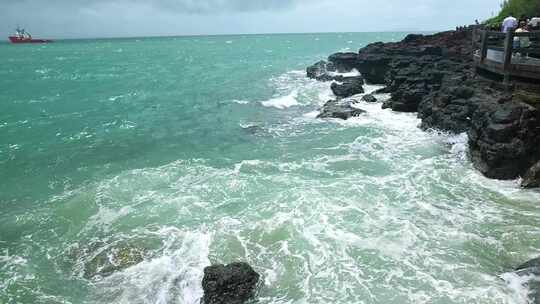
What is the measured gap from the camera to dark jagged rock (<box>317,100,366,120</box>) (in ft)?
79.5

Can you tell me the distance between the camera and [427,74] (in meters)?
26.7

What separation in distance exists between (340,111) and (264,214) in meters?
13.6

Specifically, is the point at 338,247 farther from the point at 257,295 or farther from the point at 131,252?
the point at 131,252

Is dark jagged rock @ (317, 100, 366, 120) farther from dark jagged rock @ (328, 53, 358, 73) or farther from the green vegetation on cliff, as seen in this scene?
the green vegetation on cliff

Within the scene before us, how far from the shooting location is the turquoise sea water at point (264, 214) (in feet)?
30.8

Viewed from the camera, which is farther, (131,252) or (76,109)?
(76,109)

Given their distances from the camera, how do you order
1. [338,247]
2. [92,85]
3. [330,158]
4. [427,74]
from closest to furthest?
[338,247]
[330,158]
[427,74]
[92,85]

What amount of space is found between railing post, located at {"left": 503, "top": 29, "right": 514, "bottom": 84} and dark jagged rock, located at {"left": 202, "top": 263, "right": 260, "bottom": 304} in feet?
45.2

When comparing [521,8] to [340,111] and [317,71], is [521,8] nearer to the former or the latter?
[317,71]

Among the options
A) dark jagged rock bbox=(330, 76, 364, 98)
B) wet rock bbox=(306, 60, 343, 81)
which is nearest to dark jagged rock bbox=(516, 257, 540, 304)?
dark jagged rock bbox=(330, 76, 364, 98)

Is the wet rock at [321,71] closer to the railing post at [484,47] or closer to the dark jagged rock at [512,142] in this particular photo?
the railing post at [484,47]

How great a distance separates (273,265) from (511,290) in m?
5.21

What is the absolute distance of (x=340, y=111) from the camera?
24.7 metres

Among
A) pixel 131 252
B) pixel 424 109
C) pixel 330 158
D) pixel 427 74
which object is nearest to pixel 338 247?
pixel 131 252
